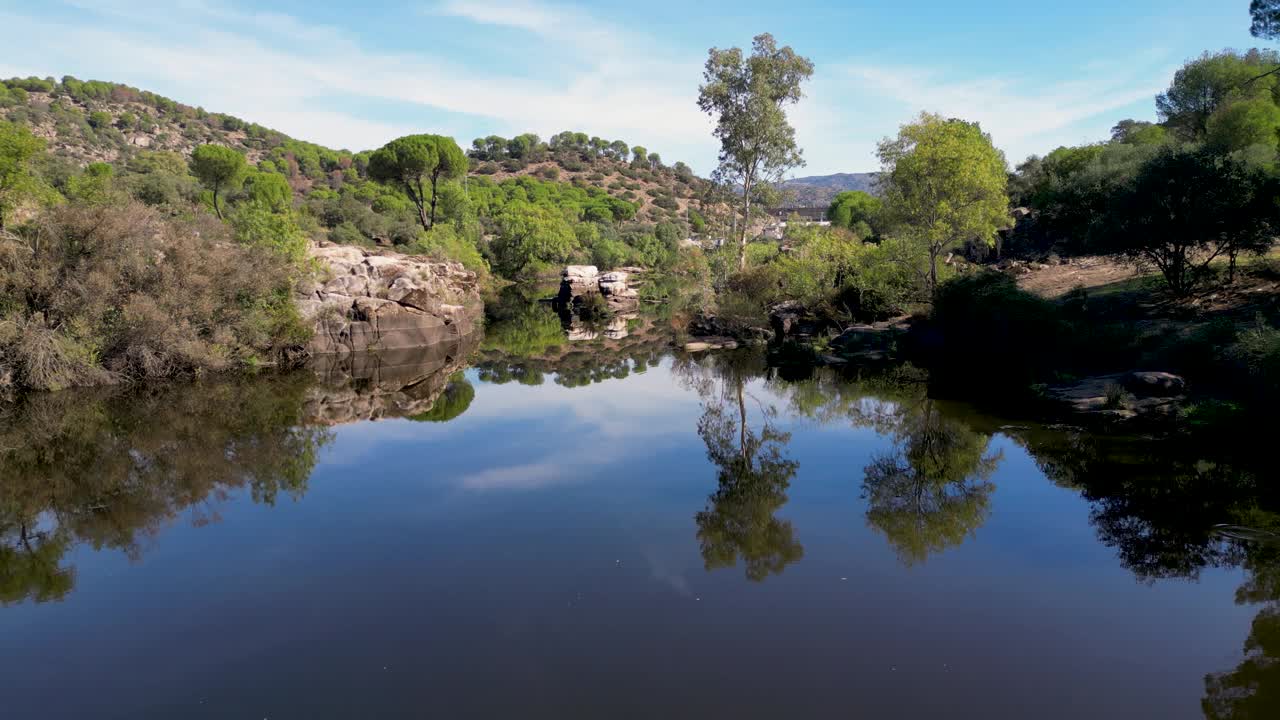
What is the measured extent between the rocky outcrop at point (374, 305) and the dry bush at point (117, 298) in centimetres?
410

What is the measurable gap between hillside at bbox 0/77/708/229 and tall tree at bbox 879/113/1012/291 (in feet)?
146

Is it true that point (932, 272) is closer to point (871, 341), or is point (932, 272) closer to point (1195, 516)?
point (871, 341)

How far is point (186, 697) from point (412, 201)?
8098 centimetres

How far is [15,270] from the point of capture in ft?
73.9

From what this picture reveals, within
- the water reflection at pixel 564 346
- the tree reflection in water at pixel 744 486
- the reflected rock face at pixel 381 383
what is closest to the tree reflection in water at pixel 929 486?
the tree reflection in water at pixel 744 486

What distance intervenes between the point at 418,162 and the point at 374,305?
137ft

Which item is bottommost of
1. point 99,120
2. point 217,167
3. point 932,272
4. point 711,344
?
point 711,344

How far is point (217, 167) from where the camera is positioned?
2510 inches

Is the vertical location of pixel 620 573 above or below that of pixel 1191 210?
below

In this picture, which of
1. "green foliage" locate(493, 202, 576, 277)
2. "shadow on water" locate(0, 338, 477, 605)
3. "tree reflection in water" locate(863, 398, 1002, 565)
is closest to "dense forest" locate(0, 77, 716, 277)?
"green foliage" locate(493, 202, 576, 277)

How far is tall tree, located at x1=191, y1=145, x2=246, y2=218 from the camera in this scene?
6303 cm

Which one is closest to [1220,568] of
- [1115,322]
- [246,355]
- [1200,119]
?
[1115,322]

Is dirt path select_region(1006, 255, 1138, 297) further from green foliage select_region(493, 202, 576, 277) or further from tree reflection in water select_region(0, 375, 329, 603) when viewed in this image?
green foliage select_region(493, 202, 576, 277)

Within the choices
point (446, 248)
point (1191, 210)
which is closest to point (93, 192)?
point (446, 248)
